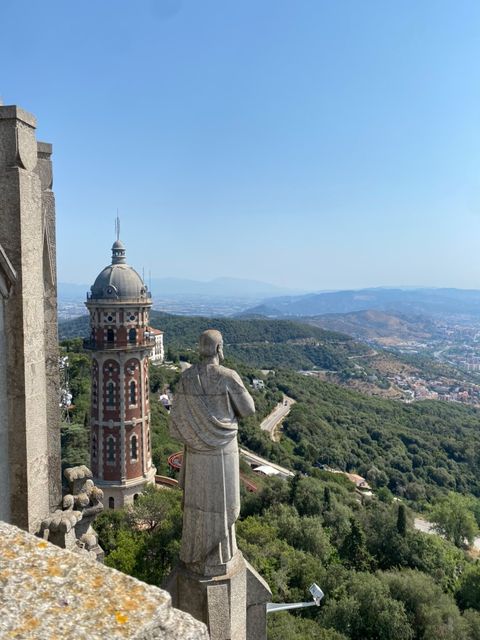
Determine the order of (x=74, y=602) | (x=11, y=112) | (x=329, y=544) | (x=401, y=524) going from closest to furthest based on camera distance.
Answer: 1. (x=74, y=602)
2. (x=11, y=112)
3. (x=329, y=544)
4. (x=401, y=524)

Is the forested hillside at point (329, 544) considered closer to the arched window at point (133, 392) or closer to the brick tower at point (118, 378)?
the brick tower at point (118, 378)

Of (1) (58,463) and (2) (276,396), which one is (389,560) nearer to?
(1) (58,463)

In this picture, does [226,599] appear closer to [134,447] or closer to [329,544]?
[329,544]

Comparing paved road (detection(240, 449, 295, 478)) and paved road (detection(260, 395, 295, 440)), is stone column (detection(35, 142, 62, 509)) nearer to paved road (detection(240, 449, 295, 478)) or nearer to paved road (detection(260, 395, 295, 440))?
paved road (detection(240, 449, 295, 478))

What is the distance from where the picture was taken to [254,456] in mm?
56344

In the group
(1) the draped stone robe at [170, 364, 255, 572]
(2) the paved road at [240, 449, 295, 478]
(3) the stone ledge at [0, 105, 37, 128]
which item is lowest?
(2) the paved road at [240, 449, 295, 478]

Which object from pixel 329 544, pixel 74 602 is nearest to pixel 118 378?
pixel 329 544

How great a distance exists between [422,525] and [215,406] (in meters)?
51.2

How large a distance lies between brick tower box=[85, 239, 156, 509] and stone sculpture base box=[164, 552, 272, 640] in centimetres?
2590

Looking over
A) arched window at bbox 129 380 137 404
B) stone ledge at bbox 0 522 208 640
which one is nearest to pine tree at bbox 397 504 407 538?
arched window at bbox 129 380 137 404

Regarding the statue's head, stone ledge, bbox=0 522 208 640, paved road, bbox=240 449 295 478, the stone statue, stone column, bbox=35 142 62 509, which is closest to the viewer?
stone ledge, bbox=0 522 208 640

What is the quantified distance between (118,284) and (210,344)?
2652 centimetres

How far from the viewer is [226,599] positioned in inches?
224

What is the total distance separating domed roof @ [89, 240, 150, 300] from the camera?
1226 inches
